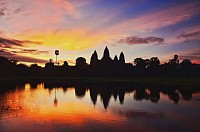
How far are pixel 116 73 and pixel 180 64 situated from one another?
5325 centimetres

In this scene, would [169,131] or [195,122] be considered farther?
[195,122]

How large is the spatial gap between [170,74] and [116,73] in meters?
33.4

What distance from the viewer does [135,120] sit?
27609mm

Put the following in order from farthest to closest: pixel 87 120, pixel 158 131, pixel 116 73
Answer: pixel 116 73 < pixel 87 120 < pixel 158 131

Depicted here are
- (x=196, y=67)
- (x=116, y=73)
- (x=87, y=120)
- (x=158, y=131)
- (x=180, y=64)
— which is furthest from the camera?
(x=196, y=67)

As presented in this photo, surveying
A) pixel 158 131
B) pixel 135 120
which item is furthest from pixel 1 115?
pixel 158 131

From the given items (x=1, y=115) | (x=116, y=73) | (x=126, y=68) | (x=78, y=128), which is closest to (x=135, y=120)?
(x=78, y=128)

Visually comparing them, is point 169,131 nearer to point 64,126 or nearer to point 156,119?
point 156,119

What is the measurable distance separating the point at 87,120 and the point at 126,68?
136 meters

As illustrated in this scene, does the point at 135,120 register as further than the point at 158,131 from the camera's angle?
Yes

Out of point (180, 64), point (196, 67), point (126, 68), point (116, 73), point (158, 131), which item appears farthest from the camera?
point (196, 67)

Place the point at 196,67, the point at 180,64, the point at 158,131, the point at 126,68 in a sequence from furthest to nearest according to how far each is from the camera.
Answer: the point at 196,67, the point at 180,64, the point at 126,68, the point at 158,131

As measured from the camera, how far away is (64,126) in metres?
23.9

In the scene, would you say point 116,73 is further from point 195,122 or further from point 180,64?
point 195,122
